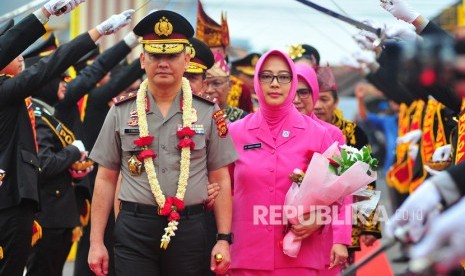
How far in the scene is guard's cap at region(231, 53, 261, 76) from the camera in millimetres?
13336

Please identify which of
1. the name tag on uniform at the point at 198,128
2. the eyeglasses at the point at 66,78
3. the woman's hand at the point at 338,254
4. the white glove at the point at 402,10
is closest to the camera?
the name tag on uniform at the point at 198,128

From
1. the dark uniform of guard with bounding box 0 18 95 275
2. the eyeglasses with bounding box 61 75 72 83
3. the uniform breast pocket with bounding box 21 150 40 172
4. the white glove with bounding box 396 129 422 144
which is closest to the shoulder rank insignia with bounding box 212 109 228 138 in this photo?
the dark uniform of guard with bounding box 0 18 95 275

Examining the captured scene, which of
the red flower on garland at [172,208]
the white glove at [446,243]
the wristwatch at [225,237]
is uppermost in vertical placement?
the white glove at [446,243]

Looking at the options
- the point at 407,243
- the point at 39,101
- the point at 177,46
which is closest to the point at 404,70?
the point at 407,243

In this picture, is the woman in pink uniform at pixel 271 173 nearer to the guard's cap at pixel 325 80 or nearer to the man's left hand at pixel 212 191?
the man's left hand at pixel 212 191

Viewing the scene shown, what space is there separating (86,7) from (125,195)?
24.7ft

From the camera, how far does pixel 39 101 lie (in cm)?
1107

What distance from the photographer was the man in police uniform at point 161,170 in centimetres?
746

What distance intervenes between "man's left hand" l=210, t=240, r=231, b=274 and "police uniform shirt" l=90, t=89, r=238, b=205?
0.96 ft

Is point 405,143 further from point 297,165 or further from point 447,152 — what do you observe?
point 297,165

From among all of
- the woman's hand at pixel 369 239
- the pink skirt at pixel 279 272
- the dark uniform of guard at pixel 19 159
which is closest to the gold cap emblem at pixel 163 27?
the dark uniform of guard at pixel 19 159

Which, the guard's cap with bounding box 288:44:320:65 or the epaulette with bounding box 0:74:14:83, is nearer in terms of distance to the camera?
the epaulette with bounding box 0:74:14:83

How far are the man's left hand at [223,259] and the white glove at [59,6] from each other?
187 cm

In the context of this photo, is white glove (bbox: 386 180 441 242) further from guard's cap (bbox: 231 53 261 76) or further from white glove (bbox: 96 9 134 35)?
guard's cap (bbox: 231 53 261 76)
